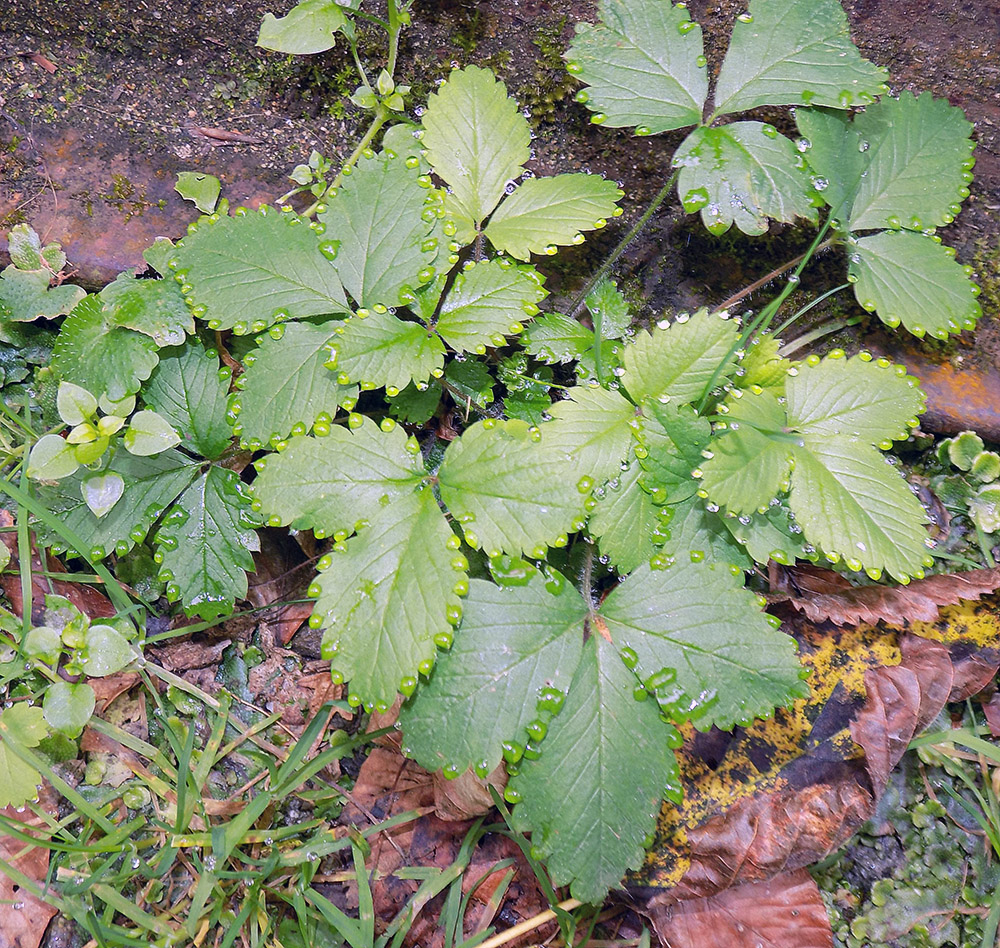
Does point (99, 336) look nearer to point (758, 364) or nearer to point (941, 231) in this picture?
point (758, 364)

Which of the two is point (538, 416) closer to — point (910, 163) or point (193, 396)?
point (193, 396)

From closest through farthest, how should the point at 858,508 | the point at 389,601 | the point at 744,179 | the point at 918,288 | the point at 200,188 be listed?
the point at 389,601, the point at 858,508, the point at 744,179, the point at 918,288, the point at 200,188

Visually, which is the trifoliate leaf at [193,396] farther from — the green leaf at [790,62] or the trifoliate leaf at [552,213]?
the green leaf at [790,62]

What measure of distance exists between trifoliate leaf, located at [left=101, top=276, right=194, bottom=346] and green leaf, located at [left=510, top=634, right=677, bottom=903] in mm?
1283

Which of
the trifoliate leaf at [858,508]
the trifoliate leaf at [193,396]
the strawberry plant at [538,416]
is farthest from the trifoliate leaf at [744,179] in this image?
the trifoliate leaf at [193,396]

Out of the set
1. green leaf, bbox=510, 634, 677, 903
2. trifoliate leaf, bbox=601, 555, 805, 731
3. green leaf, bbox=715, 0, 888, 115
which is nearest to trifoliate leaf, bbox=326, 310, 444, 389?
trifoliate leaf, bbox=601, 555, 805, 731

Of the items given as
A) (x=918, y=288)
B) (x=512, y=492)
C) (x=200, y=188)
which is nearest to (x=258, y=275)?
(x=200, y=188)

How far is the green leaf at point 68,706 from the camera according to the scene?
1679 millimetres

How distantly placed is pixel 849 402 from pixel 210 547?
1.56m

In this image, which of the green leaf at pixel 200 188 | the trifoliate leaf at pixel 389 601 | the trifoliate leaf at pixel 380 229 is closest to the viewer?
the trifoliate leaf at pixel 389 601

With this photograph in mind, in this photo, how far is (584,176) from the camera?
1.71 meters

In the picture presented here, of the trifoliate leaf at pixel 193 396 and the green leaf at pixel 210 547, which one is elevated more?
the trifoliate leaf at pixel 193 396

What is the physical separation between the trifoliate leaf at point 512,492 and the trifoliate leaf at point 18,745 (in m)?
1.12

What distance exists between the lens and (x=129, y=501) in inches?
69.1
